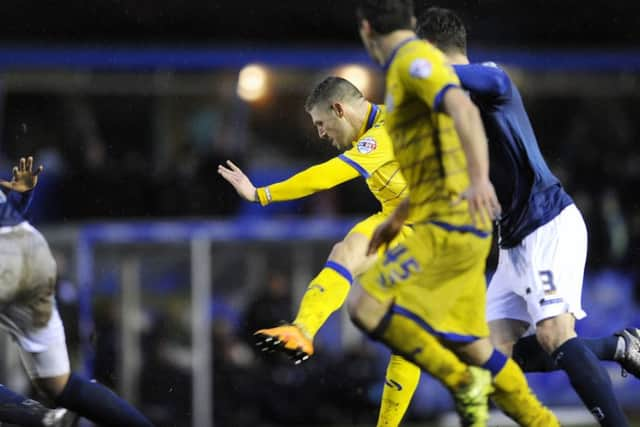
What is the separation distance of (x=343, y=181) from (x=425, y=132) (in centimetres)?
195

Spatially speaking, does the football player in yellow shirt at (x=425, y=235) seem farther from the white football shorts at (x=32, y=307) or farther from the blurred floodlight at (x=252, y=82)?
the blurred floodlight at (x=252, y=82)

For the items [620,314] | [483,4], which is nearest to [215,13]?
[483,4]

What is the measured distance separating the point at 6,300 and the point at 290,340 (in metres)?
1.72

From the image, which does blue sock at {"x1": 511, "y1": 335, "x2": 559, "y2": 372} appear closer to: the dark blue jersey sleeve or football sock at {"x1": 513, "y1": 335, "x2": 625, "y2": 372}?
football sock at {"x1": 513, "y1": 335, "x2": 625, "y2": 372}

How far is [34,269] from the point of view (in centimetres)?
747

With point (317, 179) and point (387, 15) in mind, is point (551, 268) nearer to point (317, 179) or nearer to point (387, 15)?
point (317, 179)

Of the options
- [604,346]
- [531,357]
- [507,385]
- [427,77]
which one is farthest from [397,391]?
[427,77]

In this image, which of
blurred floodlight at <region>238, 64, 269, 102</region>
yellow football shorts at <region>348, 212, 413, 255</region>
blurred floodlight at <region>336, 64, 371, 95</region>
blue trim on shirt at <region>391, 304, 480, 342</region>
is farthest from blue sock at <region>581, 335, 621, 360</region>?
blurred floodlight at <region>238, 64, 269, 102</region>

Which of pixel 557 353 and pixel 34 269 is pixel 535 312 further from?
pixel 34 269

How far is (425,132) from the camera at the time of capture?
6254 millimetres

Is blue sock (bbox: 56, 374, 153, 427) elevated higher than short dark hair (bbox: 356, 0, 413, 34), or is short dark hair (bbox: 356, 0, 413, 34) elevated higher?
short dark hair (bbox: 356, 0, 413, 34)

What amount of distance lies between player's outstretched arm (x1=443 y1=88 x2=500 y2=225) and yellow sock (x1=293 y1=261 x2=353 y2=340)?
2007 mm

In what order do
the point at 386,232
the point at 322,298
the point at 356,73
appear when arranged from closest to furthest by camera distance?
the point at 386,232 < the point at 322,298 < the point at 356,73

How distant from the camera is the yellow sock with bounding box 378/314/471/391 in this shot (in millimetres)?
6246
